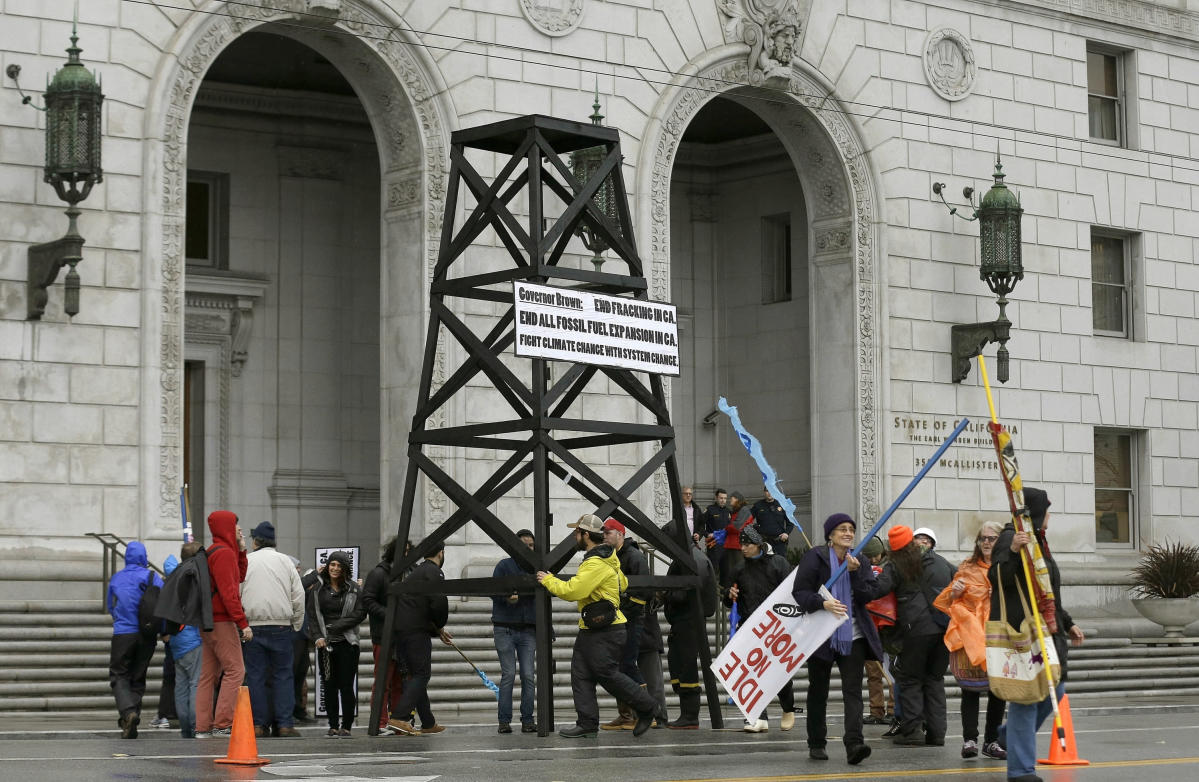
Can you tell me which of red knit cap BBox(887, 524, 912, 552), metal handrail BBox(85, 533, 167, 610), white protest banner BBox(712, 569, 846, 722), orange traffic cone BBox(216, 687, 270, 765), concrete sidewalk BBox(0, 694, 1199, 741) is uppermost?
red knit cap BBox(887, 524, 912, 552)

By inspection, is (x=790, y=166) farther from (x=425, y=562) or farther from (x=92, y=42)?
(x=425, y=562)

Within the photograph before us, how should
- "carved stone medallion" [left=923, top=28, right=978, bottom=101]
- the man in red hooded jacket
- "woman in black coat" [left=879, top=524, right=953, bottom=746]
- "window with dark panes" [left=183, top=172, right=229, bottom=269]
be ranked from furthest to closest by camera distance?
"carved stone medallion" [left=923, top=28, right=978, bottom=101]
"window with dark panes" [left=183, top=172, right=229, bottom=269]
the man in red hooded jacket
"woman in black coat" [left=879, top=524, right=953, bottom=746]

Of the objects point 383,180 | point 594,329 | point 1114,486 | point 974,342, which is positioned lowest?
point 1114,486

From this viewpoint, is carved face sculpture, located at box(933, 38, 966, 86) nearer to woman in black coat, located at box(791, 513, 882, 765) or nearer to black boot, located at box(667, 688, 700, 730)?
black boot, located at box(667, 688, 700, 730)

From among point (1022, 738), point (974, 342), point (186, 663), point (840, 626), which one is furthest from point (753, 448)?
point (974, 342)

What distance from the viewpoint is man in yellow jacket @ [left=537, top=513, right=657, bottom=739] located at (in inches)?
615

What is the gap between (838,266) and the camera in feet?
96.2

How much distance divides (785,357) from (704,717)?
14.3 meters

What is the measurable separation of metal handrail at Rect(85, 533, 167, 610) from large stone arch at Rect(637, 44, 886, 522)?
11070mm

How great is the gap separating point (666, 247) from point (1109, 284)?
9223 millimetres

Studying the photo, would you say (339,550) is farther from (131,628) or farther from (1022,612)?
(1022,612)

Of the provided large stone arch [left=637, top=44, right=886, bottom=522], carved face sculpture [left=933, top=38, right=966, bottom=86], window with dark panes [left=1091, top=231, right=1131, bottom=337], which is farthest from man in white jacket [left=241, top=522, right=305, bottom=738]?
window with dark panes [left=1091, top=231, right=1131, bottom=337]

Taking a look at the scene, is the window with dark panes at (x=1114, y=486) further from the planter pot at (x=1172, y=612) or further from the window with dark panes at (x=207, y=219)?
the window with dark panes at (x=207, y=219)

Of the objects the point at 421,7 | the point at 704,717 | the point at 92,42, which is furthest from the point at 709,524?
the point at 92,42
